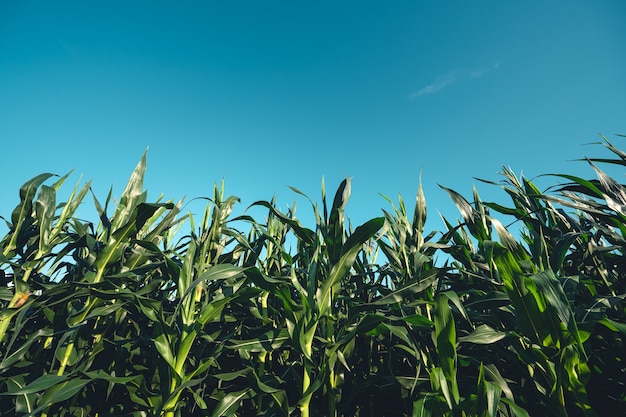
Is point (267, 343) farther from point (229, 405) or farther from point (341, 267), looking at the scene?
point (341, 267)

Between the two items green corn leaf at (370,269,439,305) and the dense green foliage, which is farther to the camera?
green corn leaf at (370,269,439,305)

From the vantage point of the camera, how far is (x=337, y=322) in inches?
55.9


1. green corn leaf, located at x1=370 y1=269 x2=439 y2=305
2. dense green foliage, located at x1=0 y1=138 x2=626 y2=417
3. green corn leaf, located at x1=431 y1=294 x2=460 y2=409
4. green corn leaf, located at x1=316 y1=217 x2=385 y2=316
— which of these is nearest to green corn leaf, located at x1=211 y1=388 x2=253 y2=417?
dense green foliage, located at x1=0 y1=138 x2=626 y2=417

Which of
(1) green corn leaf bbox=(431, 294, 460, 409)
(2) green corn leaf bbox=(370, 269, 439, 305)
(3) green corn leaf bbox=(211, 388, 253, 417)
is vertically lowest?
(3) green corn leaf bbox=(211, 388, 253, 417)

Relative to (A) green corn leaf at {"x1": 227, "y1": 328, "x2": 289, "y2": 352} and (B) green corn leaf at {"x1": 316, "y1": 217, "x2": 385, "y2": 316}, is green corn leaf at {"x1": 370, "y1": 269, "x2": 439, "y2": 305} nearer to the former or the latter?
(B) green corn leaf at {"x1": 316, "y1": 217, "x2": 385, "y2": 316}

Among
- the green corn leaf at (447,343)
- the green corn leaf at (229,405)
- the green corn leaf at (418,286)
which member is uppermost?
the green corn leaf at (418,286)

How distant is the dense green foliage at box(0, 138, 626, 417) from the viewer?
3.32 feet

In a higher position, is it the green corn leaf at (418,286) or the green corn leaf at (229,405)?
the green corn leaf at (418,286)

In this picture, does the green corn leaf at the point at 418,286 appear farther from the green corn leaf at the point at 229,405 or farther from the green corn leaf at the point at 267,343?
the green corn leaf at the point at 229,405

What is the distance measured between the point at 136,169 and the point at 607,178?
2.15m

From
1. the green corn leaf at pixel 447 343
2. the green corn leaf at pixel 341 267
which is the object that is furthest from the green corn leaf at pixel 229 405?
the green corn leaf at pixel 447 343

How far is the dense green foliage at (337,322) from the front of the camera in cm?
101

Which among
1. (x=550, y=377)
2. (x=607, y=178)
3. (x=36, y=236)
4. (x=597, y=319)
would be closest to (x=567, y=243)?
(x=597, y=319)

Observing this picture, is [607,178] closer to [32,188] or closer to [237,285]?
[237,285]
